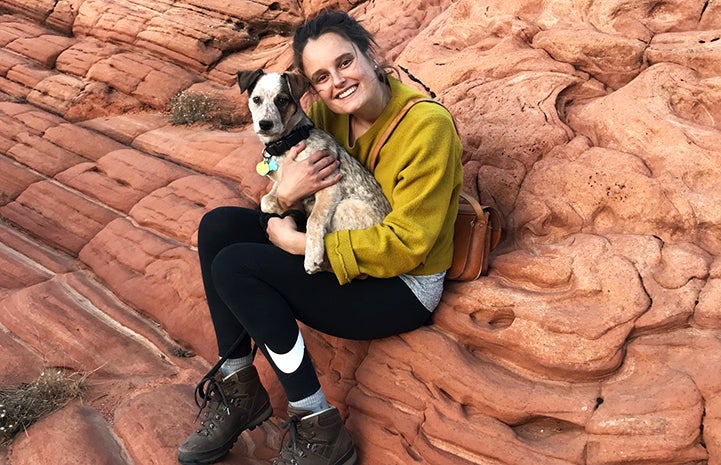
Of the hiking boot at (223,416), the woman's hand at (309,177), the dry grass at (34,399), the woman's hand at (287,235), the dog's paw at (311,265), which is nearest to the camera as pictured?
the dog's paw at (311,265)

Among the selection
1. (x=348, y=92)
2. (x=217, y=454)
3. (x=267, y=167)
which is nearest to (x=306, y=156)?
(x=267, y=167)

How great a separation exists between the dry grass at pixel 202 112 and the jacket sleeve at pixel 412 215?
5456 millimetres

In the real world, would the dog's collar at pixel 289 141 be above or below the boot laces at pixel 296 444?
above

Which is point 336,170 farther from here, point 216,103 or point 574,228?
point 216,103

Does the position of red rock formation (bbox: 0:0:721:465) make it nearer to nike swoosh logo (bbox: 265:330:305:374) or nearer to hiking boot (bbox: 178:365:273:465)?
hiking boot (bbox: 178:365:273:465)

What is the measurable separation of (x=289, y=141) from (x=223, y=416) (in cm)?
176

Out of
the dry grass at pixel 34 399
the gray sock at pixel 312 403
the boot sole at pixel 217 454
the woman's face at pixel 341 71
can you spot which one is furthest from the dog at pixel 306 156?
the dry grass at pixel 34 399

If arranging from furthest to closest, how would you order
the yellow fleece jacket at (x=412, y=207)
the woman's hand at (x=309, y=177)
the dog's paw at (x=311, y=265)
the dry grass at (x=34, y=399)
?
the dry grass at (x=34, y=399) → the woman's hand at (x=309, y=177) → the dog's paw at (x=311, y=265) → the yellow fleece jacket at (x=412, y=207)

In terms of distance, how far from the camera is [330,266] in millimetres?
3018

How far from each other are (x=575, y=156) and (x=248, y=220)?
243 cm

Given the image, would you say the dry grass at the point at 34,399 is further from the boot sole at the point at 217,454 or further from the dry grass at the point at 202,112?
the dry grass at the point at 202,112

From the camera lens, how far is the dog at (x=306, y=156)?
3.37 meters

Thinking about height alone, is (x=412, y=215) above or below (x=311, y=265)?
above

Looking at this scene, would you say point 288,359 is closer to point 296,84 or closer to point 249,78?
point 296,84
